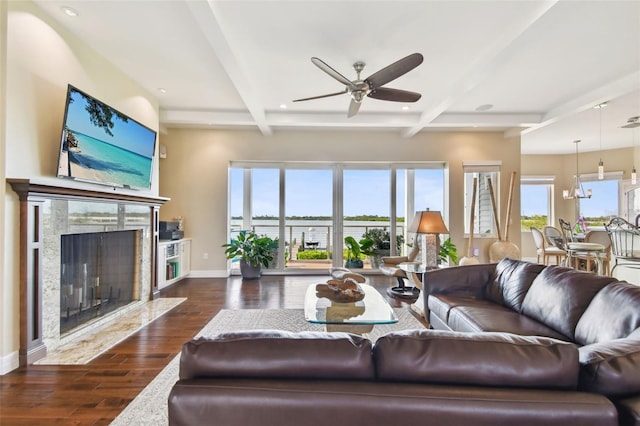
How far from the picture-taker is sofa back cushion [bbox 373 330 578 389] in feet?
2.83

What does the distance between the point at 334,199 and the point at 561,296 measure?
433cm

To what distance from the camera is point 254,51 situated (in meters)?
3.23

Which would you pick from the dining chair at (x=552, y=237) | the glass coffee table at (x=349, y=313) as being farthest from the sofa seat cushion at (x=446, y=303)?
the dining chair at (x=552, y=237)

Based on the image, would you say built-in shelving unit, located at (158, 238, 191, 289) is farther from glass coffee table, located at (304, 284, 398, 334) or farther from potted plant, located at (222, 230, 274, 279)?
glass coffee table, located at (304, 284, 398, 334)

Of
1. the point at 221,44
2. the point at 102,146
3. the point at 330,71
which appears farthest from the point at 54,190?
the point at 330,71

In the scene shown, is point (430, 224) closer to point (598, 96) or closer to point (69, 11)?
point (598, 96)

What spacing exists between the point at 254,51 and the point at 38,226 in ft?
8.39

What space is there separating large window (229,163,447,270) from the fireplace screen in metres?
2.29

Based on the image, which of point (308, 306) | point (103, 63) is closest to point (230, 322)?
point (308, 306)

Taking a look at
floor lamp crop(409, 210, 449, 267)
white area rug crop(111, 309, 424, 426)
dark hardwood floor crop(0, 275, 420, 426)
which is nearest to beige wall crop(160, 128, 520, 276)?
floor lamp crop(409, 210, 449, 267)

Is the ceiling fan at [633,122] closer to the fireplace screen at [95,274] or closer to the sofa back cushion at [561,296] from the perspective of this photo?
the sofa back cushion at [561,296]

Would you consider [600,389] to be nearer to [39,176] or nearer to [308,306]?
[308,306]

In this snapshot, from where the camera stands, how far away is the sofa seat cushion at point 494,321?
6.57ft

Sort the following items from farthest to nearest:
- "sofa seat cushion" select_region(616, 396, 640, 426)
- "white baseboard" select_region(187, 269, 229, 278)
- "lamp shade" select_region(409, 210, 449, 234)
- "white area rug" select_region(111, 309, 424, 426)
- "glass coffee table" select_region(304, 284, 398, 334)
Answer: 1. "white baseboard" select_region(187, 269, 229, 278)
2. "lamp shade" select_region(409, 210, 449, 234)
3. "glass coffee table" select_region(304, 284, 398, 334)
4. "white area rug" select_region(111, 309, 424, 426)
5. "sofa seat cushion" select_region(616, 396, 640, 426)
